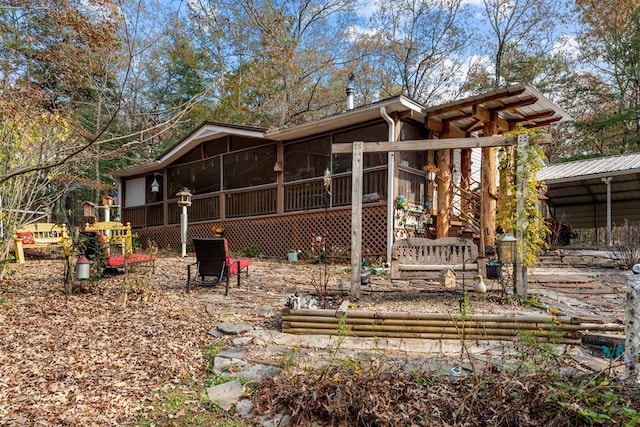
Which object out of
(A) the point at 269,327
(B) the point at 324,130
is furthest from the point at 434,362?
(B) the point at 324,130

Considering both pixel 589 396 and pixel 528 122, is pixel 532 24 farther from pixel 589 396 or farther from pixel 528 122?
pixel 589 396

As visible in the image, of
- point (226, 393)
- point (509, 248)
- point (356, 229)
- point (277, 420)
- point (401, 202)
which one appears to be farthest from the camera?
point (401, 202)

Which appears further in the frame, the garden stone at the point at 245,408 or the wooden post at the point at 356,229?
the wooden post at the point at 356,229

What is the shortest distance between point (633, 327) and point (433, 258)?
123 inches

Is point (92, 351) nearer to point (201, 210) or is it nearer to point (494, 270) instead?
point (494, 270)

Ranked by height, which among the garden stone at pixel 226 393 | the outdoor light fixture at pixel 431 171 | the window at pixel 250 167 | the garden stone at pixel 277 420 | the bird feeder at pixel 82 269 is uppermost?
the window at pixel 250 167

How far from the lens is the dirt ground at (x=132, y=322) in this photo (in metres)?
3.02

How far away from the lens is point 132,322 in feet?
15.2

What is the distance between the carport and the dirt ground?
543cm

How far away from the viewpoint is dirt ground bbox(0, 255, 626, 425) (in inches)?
119

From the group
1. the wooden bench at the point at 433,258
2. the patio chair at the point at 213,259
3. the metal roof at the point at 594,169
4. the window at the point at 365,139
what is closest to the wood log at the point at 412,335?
the wooden bench at the point at 433,258

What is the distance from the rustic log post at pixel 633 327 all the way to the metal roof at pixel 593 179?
10.3 metres

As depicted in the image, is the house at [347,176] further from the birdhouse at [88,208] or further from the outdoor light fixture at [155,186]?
the birdhouse at [88,208]

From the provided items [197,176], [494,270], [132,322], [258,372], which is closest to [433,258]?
[494,270]
